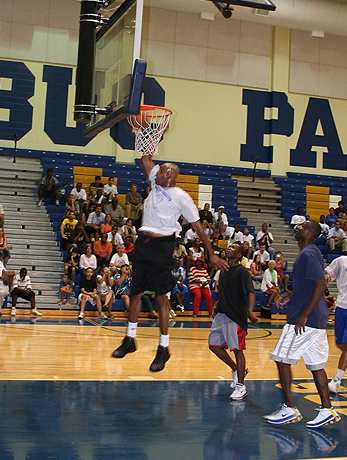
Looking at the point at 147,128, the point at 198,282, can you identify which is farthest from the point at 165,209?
the point at 198,282

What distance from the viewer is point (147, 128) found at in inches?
246

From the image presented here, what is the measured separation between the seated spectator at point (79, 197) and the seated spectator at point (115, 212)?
698mm

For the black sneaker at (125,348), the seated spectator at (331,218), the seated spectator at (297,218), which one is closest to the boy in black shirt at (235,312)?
the black sneaker at (125,348)

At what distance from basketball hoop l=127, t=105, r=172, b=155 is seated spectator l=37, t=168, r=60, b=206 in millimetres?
11930

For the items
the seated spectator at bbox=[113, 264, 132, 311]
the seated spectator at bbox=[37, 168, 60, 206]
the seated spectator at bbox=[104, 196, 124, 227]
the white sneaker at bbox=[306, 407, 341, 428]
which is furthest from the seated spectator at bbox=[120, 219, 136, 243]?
the white sneaker at bbox=[306, 407, 341, 428]

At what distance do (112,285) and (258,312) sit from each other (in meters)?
4.54

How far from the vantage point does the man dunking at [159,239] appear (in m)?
5.78

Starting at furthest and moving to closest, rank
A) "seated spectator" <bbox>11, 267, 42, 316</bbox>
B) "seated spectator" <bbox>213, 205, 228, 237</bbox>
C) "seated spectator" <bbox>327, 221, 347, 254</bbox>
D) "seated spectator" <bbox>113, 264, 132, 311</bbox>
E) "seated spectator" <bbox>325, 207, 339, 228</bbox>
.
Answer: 1. "seated spectator" <bbox>325, 207, 339, 228</bbox>
2. "seated spectator" <bbox>327, 221, 347, 254</bbox>
3. "seated spectator" <bbox>213, 205, 228, 237</bbox>
4. "seated spectator" <bbox>113, 264, 132, 311</bbox>
5. "seated spectator" <bbox>11, 267, 42, 316</bbox>

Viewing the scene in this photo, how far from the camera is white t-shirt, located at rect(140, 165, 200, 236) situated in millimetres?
5770

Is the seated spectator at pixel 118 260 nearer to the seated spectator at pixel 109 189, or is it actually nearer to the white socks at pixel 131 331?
the seated spectator at pixel 109 189

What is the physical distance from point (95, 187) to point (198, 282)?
16.2 feet

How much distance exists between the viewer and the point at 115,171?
1977 cm

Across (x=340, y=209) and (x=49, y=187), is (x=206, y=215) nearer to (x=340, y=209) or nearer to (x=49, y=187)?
(x=49, y=187)

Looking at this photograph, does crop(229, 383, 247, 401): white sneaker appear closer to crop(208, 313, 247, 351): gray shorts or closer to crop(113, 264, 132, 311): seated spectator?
crop(208, 313, 247, 351): gray shorts
